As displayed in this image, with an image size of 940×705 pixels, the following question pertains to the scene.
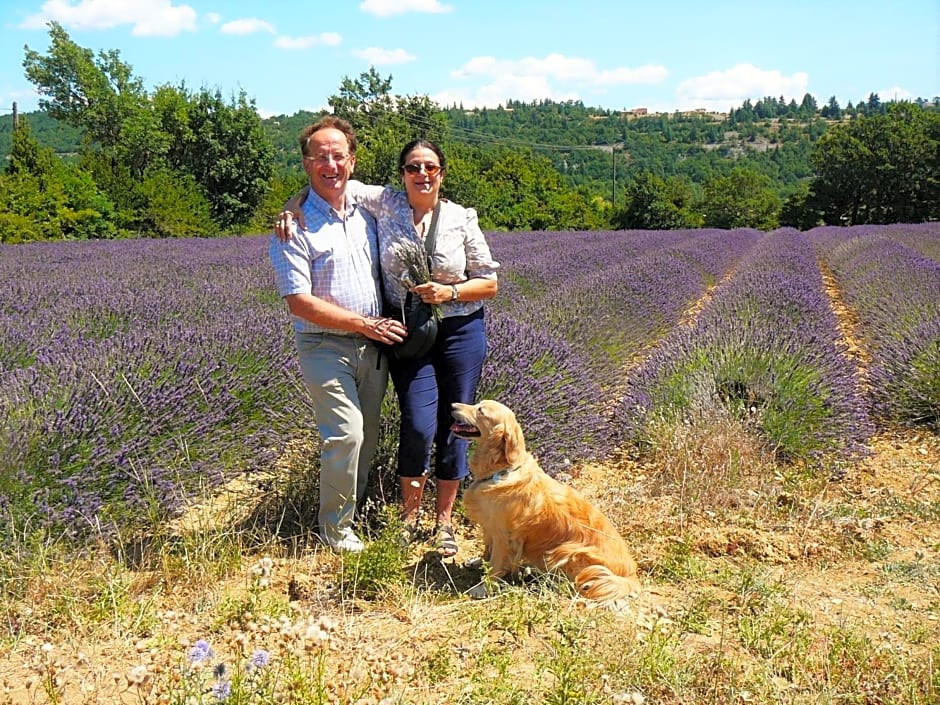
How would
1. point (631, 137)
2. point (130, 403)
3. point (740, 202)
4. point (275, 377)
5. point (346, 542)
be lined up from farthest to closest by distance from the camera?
point (631, 137)
point (740, 202)
point (275, 377)
point (130, 403)
point (346, 542)

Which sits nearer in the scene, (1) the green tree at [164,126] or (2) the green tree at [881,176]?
(1) the green tree at [164,126]

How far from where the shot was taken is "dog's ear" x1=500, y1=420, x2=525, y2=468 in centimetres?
242

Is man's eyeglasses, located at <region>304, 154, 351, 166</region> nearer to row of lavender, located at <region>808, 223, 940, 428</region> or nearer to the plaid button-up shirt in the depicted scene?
the plaid button-up shirt

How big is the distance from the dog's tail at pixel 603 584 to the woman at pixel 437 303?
0.59 meters

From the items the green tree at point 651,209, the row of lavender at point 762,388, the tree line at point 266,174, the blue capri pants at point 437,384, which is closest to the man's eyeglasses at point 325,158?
the blue capri pants at point 437,384

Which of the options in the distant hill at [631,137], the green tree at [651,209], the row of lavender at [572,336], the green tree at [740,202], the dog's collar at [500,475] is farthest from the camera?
the distant hill at [631,137]

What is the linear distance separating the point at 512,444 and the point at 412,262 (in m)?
0.71

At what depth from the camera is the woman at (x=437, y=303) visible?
2615 mm

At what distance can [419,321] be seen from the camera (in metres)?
2.61

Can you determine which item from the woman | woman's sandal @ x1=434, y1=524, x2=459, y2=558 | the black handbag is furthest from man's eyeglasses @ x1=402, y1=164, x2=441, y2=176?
woman's sandal @ x1=434, y1=524, x2=459, y2=558

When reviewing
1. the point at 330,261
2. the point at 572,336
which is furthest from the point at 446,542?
the point at 572,336

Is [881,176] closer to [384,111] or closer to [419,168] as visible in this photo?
[384,111]

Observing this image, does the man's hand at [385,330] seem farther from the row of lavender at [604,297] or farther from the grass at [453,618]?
the row of lavender at [604,297]

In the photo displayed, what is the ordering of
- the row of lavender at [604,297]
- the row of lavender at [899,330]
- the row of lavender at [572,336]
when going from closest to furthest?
the row of lavender at [572,336] → the row of lavender at [899,330] → the row of lavender at [604,297]
